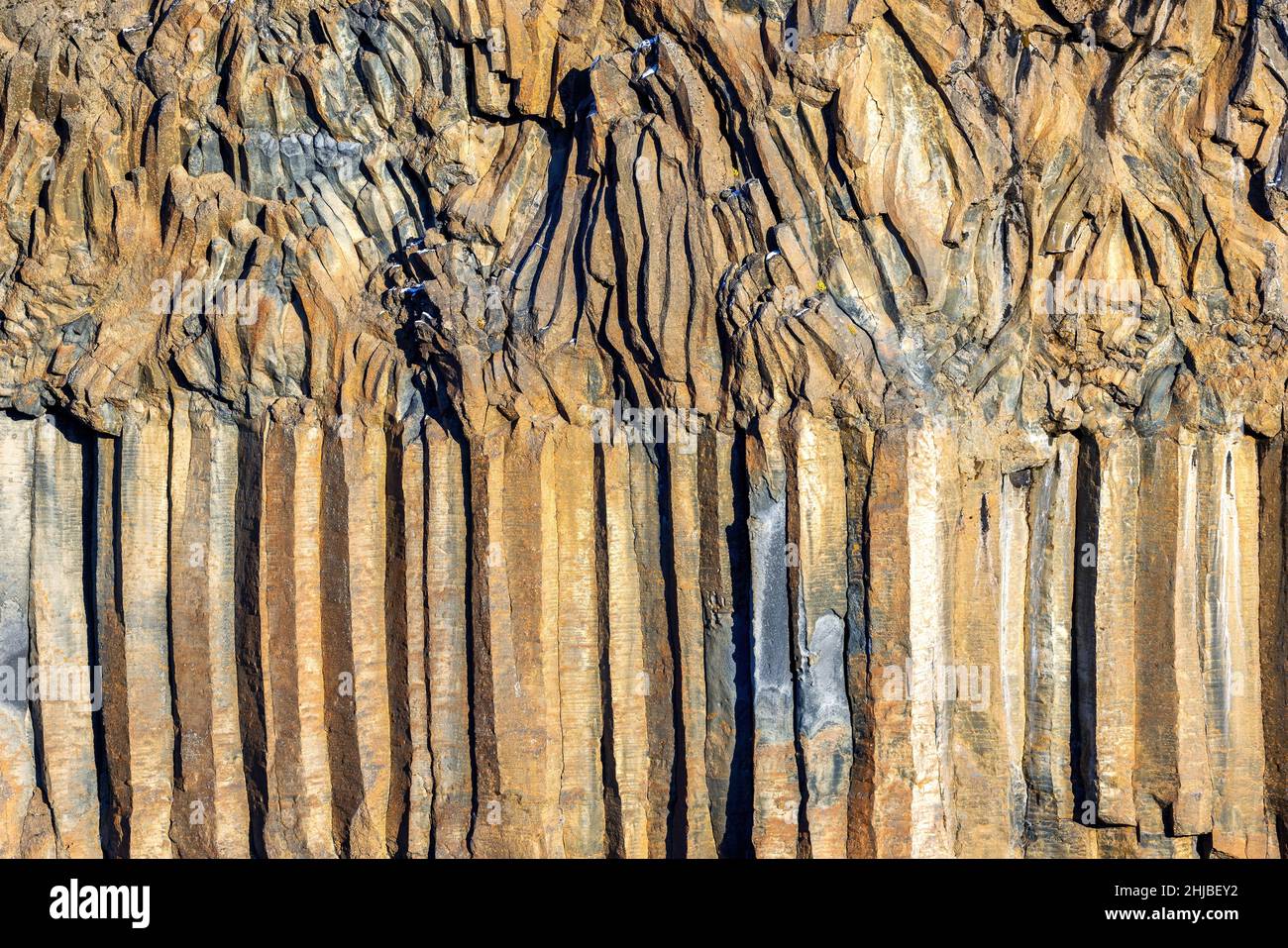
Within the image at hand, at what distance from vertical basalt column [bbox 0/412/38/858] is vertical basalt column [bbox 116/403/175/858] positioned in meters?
1.08

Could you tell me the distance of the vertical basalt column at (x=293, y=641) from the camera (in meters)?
13.5

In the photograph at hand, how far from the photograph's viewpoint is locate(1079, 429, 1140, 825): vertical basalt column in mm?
12750

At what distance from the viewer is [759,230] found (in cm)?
1223

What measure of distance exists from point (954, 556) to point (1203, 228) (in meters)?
3.43

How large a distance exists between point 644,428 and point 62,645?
5974 millimetres

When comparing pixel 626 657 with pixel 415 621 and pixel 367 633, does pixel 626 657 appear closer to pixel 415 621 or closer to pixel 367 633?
pixel 415 621

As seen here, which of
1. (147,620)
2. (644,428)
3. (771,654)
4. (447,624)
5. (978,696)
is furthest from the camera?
(147,620)

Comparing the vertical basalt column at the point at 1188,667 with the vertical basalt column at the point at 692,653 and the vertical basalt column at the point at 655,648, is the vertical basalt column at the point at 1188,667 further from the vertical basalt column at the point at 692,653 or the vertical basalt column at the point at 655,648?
the vertical basalt column at the point at 655,648

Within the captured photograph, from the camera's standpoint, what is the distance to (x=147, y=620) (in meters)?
14.0

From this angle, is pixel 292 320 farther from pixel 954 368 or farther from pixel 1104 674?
pixel 1104 674

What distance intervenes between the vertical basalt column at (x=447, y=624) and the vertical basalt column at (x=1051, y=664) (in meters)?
4.85

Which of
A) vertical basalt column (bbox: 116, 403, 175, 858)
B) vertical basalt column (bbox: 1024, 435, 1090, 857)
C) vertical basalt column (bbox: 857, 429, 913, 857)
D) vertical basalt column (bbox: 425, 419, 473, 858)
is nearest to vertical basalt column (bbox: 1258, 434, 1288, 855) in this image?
vertical basalt column (bbox: 1024, 435, 1090, 857)

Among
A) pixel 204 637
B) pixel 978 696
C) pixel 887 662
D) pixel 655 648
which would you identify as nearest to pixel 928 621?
pixel 887 662
